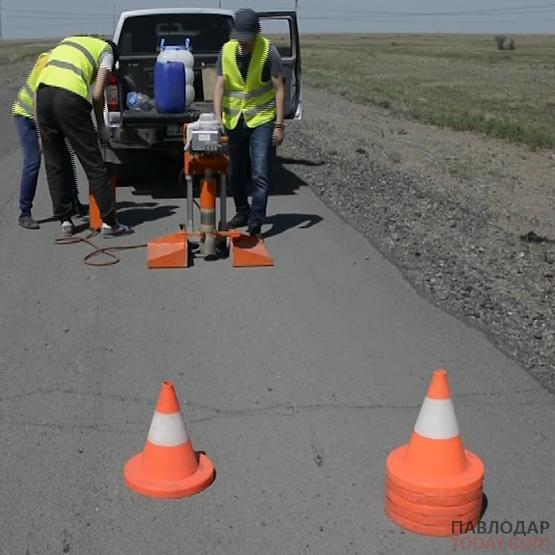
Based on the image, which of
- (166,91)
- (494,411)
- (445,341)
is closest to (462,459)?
(494,411)

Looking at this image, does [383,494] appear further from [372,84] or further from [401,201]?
[372,84]

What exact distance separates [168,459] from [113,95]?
22.3ft

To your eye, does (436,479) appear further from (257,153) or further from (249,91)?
(249,91)

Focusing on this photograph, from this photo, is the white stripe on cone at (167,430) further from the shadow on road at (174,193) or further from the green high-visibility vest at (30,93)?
the green high-visibility vest at (30,93)

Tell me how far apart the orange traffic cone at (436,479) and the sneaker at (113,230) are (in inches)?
208

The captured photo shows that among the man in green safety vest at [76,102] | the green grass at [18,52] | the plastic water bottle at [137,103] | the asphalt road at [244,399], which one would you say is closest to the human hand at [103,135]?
the man in green safety vest at [76,102]

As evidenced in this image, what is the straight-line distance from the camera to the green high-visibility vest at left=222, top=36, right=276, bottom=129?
805 cm

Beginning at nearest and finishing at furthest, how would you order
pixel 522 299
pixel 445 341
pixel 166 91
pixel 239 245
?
pixel 445 341 < pixel 522 299 < pixel 239 245 < pixel 166 91

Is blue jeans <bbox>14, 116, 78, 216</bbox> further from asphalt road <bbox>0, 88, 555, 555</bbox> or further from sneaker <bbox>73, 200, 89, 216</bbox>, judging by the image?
asphalt road <bbox>0, 88, 555, 555</bbox>

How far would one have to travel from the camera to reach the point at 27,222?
29.6ft

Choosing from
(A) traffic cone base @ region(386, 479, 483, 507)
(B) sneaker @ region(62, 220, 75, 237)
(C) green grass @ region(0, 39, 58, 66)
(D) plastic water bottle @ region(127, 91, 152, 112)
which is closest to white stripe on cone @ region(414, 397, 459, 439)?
(A) traffic cone base @ region(386, 479, 483, 507)

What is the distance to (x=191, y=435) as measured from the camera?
453 centimetres

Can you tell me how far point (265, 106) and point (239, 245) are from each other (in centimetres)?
136

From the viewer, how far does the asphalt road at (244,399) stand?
3.75 meters
